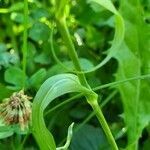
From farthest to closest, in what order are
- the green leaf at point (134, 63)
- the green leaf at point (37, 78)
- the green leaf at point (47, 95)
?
the green leaf at point (134, 63), the green leaf at point (37, 78), the green leaf at point (47, 95)

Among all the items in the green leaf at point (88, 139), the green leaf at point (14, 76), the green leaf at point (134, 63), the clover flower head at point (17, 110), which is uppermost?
the clover flower head at point (17, 110)

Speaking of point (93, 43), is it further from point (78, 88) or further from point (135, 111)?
point (78, 88)

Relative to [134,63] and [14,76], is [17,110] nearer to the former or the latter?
[14,76]

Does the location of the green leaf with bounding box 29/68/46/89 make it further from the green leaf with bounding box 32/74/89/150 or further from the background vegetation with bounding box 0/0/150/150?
the green leaf with bounding box 32/74/89/150

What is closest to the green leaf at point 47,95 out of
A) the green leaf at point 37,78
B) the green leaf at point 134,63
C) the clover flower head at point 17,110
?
the clover flower head at point 17,110

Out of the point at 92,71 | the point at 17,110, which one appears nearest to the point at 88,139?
the point at 92,71

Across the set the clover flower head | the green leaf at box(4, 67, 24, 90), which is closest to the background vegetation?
the green leaf at box(4, 67, 24, 90)

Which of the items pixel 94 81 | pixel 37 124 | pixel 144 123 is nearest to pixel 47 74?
pixel 94 81

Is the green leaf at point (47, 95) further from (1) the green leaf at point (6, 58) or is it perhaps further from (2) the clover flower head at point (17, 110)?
(1) the green leaf at point (6, 58)

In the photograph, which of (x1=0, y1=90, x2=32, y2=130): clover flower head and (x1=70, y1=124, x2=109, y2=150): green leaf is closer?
(x1=0, y1=90, x2=32, y2=130): clover flower head
